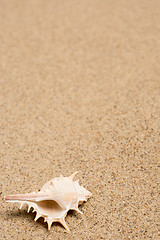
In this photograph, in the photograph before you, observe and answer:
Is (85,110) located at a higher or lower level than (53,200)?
higher

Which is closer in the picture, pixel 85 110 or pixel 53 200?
pixel 53 200

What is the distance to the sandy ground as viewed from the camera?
4.29 feet

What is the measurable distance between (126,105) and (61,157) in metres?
0.60

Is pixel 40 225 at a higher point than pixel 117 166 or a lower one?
lower

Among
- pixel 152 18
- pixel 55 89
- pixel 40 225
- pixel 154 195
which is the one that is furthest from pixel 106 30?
pixel 40 225

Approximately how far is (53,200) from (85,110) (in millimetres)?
796

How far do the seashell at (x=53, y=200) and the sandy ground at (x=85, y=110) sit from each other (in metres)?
0.08

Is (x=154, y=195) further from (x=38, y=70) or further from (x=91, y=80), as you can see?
(x=38, y=70)

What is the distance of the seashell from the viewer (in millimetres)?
1191

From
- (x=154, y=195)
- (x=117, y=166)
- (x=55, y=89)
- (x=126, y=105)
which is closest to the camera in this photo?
(x=154, y=195)

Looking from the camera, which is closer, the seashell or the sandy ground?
the seashell

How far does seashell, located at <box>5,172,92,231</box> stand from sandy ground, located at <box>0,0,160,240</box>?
82 mm

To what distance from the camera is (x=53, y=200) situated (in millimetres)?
1222

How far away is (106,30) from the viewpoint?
263 cm
